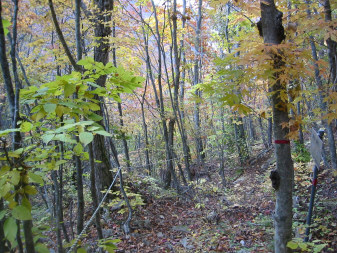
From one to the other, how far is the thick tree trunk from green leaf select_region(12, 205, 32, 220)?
226cm

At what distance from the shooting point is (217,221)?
17.8 feet

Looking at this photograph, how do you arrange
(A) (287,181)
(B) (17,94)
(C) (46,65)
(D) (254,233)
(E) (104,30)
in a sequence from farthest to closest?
(C) (46,65) < (E) (104,30) < (D) (254,233) < (A) (287,181) < (B) (17,94)

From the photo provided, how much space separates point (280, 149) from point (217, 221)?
372cm

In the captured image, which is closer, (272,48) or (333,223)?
(272,48)

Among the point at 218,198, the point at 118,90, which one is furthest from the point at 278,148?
the point at 218,198

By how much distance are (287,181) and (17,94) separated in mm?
2483

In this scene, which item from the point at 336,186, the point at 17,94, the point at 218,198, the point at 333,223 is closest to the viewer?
the point at 17,94

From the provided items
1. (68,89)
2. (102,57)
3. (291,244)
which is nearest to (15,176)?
(68,89)

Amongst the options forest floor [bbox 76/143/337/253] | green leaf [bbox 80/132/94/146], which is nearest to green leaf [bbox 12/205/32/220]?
green leaf [bbox 80/132/94/146]

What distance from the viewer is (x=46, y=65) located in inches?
247

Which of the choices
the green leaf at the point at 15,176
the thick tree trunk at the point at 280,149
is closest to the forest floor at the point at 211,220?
the thick tree trunk at the point at 280,149

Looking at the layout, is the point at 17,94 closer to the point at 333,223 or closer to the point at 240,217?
the point at 333,223

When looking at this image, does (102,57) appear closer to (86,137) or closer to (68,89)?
(68,89)

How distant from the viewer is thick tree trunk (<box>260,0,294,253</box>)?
231 cm
